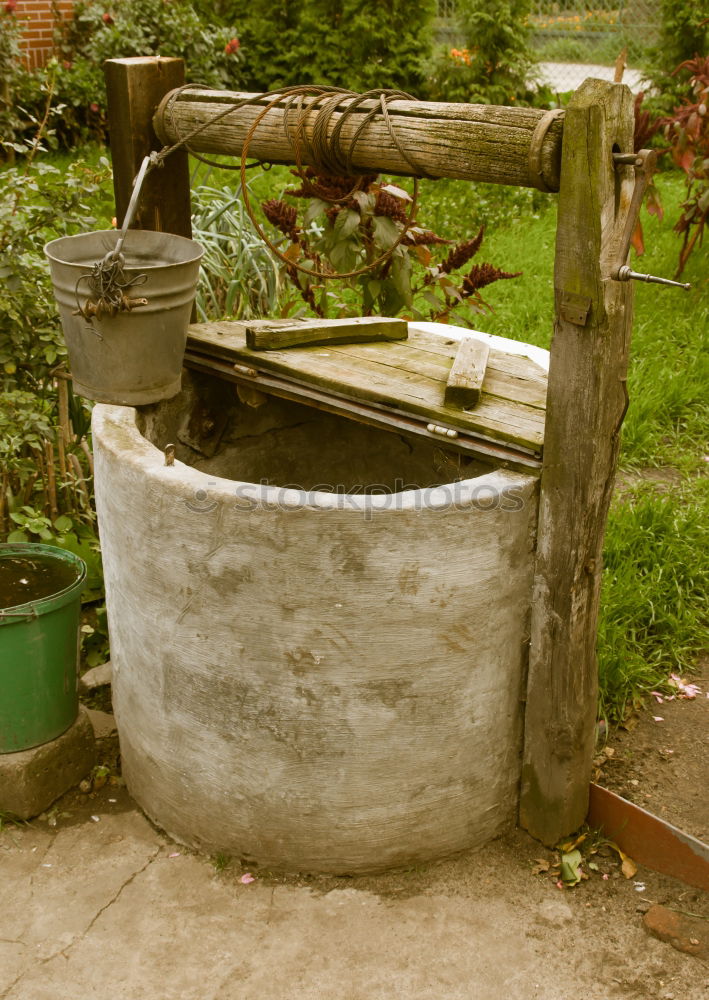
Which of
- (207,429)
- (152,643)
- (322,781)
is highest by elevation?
(207,429)

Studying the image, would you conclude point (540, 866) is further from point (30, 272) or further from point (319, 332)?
point (30, 272)

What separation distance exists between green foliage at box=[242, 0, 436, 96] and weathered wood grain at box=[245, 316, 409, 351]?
701 centimetres

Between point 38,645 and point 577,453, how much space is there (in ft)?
4.94

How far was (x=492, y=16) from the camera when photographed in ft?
29.2

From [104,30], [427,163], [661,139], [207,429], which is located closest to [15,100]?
[104,30]

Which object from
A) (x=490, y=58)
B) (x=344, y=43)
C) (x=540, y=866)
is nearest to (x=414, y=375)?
(x=540, y=866)

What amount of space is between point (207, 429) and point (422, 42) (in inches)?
307

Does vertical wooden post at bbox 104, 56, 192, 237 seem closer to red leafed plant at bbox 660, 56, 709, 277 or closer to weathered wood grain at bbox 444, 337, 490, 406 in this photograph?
weathered wood grain at bbox 444, 337, 490, 406

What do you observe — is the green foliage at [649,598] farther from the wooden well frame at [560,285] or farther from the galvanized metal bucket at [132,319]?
the galvanized metal bucket at [132,319]

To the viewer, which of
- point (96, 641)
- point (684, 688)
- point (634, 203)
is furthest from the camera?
point (96, 641)

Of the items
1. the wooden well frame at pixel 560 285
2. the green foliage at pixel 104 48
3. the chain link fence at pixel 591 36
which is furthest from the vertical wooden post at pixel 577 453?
the chain link fence at pixel 591 36

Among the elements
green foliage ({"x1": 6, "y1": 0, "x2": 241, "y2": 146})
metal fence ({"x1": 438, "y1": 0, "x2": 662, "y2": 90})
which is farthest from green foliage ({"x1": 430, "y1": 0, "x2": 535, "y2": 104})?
metal fence ({"x1": 438, "y1": 0, "x2": 662, "y2": 90})

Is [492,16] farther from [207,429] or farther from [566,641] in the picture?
[566,641]

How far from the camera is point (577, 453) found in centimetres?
231
